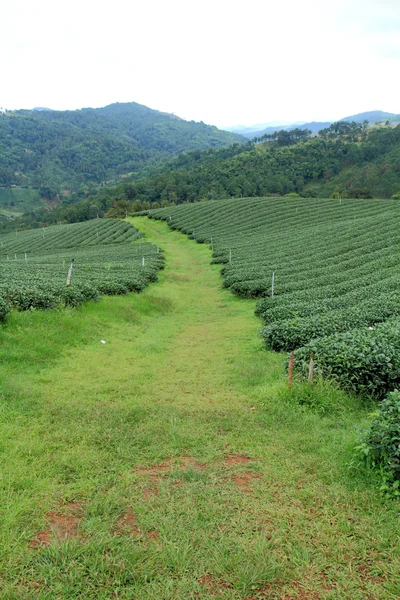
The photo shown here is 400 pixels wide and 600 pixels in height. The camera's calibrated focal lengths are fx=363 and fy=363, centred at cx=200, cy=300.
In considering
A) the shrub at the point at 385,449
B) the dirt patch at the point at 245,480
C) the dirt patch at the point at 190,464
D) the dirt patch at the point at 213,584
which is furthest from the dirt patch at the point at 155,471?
the shrub at the point at 385,449

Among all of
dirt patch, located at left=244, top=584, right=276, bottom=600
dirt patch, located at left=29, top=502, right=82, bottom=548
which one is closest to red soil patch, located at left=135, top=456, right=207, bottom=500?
dirt patch, located at left=29, top=502, right=82, bottom=548

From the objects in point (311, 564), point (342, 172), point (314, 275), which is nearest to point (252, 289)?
point (314, 275)

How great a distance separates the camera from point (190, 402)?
818 centimetres

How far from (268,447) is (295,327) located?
229 inches

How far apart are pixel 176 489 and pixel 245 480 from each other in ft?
3.57

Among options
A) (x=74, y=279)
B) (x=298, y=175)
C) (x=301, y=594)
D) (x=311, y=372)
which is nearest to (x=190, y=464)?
(x=301, y=594)

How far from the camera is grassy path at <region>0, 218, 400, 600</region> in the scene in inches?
158

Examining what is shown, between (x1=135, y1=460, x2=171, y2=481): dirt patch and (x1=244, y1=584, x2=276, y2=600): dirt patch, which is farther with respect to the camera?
(x1=135, y1=460, x2=171, y2=481): dirt patch

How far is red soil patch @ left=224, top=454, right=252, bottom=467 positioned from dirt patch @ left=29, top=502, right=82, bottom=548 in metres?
2.40

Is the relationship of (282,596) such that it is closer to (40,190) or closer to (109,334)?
(109,334)

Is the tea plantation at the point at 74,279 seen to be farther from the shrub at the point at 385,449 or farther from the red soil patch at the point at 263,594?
the shrub at the point at 385,449

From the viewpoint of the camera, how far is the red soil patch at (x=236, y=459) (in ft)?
19.9

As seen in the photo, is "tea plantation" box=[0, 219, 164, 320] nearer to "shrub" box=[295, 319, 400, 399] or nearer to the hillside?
"shrub" box=[295, 319, 400, 399]

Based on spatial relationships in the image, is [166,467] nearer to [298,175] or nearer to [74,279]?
[74,279]
